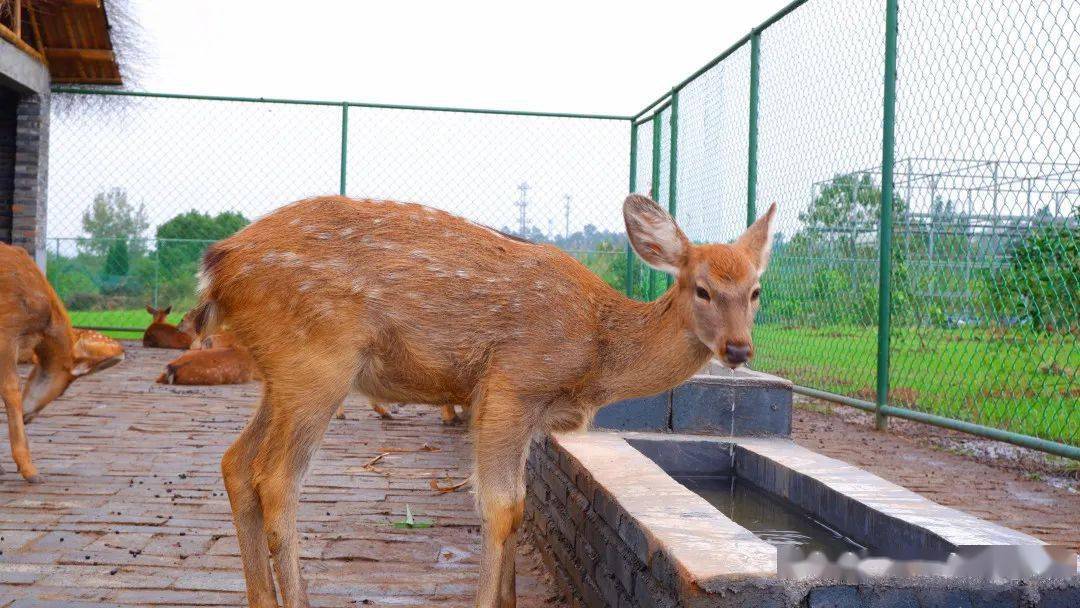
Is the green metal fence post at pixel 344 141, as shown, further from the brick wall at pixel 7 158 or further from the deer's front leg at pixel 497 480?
the deer's front leg at pixel 497 480

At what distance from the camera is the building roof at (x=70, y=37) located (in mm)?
14828

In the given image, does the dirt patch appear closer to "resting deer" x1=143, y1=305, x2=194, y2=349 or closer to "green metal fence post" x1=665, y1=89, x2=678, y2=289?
"green metal fence post" x1=665, y1=89, x2=678, y2=289

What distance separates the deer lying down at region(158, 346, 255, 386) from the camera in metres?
11.7

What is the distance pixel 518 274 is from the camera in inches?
157

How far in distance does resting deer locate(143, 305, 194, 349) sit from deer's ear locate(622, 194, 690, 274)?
1305 cm

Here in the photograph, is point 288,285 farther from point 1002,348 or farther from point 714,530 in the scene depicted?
point 1002,348

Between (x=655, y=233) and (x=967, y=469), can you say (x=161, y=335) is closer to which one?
(x=967, y=469)

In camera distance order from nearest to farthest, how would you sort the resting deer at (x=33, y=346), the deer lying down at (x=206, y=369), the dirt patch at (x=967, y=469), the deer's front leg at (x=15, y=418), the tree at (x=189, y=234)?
the dirt patch at (x=967, y=469), the deer's front leg at (x=15, y=418), the resting deer at (x=33, y=346), the deer lying down at (x=206, y=369), the tree at (x=189, y=234)

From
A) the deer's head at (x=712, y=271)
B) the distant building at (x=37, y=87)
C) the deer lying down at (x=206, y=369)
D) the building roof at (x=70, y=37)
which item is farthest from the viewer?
the building roof at (x=70, y=37)

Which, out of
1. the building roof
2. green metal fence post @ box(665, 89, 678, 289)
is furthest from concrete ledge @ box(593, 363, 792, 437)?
the building roof

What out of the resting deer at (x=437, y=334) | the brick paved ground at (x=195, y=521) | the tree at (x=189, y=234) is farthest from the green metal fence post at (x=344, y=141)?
the resting deer at (x=437, y=334)

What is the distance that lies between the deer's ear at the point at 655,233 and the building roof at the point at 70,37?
1336cm

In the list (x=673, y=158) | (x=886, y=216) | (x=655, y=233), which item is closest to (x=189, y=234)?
(x=673, y=158)

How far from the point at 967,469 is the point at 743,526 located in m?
3.20
